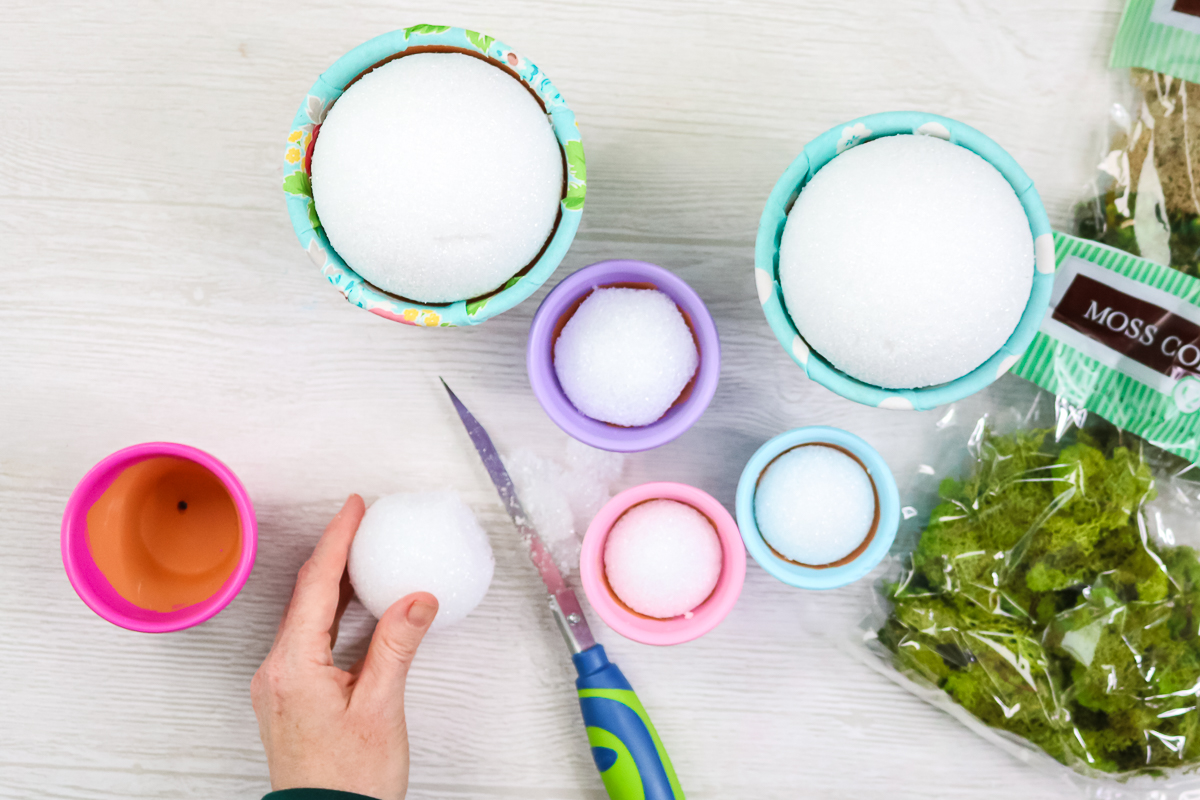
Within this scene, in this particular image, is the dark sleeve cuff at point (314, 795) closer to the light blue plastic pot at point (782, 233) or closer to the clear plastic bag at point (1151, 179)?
the light blue plastic pot at point (782, 233)

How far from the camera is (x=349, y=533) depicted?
58 cm

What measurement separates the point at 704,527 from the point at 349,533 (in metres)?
0.27

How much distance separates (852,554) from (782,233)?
9.8 inches

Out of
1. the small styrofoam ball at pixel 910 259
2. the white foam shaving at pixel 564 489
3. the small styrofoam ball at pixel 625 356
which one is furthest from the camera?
the white foam shaving at pixel 564 489

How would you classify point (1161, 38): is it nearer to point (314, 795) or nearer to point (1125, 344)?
point (1125, 344)

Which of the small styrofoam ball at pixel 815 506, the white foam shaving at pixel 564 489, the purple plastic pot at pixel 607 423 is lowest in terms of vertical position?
the white foam shaving at pixel 564 489

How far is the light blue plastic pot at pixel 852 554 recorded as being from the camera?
536 mm

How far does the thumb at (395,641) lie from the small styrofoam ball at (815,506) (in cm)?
25

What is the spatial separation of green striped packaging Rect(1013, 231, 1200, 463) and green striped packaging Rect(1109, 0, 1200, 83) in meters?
0.14

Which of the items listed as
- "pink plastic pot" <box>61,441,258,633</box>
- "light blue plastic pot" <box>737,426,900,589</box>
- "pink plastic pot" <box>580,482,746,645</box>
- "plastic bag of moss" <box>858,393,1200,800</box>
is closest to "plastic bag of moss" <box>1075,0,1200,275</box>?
"plastic bag of moss" <box>858,393,1200,800</box>

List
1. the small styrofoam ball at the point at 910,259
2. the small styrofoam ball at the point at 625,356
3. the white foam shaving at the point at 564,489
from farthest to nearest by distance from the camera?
the white foam shaving at the point at 564,489, the small styrofoam ball at the point at 625,356, the small styrofoam ball at the point at 910,259

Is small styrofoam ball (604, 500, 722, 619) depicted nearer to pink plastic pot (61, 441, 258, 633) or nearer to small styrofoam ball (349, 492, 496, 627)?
small styrofoam ball (349, 492, 496, 627)

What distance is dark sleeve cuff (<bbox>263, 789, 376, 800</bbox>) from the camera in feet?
1.69

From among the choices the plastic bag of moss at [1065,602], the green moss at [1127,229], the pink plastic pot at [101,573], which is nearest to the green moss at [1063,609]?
the plastic bag of moss at [1065,602]
